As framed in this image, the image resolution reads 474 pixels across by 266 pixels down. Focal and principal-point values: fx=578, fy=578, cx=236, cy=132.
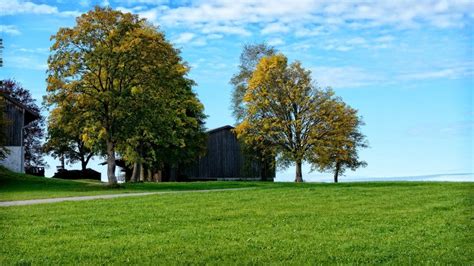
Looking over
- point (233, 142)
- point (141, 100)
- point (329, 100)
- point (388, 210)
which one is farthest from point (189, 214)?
point (233, 142)

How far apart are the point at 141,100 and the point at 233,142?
29.6 m

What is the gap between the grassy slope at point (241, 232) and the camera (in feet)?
40.0

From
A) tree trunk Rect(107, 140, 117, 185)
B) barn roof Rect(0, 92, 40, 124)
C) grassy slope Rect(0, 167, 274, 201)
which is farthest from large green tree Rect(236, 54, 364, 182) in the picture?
barn roof Rect(0, 92, 40, 124)

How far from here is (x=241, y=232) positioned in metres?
15.6

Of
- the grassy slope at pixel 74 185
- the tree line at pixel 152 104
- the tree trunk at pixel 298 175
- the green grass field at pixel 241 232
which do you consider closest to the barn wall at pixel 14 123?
the grassy slope at pixel 74 185

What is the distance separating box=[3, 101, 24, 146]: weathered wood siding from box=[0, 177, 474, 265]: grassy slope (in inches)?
1410

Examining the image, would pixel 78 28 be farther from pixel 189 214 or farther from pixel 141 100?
pixel 189 214

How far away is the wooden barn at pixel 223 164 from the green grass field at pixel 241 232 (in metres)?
44.2

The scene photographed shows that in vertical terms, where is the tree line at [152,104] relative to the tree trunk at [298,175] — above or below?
above

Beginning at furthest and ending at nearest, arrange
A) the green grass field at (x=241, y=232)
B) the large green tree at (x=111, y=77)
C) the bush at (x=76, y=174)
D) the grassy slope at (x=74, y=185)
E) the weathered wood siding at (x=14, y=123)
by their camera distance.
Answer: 1. the bush at (x=76, y=174)
2. the weathered wood siding at (x=14, y=123)
3. the large green tree at (x=111, y=77)
4. the grassy slope at (x=74, y=185)
5. the green grass field at (x=241, y=232)

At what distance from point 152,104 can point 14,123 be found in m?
22.2

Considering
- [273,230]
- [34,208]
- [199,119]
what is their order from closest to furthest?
1. [273,230]
2. [34,208]
3. [199,119]

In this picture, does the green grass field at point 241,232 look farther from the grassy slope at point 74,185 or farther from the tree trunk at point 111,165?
the tree trunk at point 111,165

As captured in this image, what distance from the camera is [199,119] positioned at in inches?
2559
